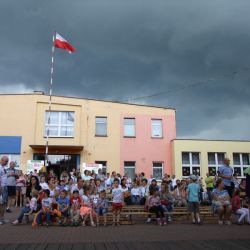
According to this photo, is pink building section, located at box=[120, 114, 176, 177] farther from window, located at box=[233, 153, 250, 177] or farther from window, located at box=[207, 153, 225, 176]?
window, located at box=[233, 153, 250, 177]

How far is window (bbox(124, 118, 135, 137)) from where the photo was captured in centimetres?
3045

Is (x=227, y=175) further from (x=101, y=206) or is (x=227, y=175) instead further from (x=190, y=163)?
(x=190, y=163)

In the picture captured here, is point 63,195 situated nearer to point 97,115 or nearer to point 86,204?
point 86,204

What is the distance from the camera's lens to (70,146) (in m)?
27.8

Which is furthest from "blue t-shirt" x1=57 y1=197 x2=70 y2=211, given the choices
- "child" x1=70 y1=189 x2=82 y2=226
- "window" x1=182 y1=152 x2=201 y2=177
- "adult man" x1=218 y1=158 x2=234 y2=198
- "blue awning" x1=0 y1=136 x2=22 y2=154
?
"window" x1=182 y1=152 x2=201 y2=177

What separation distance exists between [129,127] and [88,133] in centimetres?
356

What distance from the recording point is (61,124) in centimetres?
2941

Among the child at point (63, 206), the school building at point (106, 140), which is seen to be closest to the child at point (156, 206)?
the child at point (63, 206)

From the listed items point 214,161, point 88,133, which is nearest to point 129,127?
point 88,133

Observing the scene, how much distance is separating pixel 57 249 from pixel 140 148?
74.8 feet

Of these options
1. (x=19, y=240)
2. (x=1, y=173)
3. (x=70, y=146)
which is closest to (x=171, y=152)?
(x=70, y=146)

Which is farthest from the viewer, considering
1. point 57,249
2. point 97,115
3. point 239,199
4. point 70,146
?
point 97,115

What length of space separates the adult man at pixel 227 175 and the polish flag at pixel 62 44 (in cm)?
1518

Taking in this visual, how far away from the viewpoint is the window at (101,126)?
29855 mm
